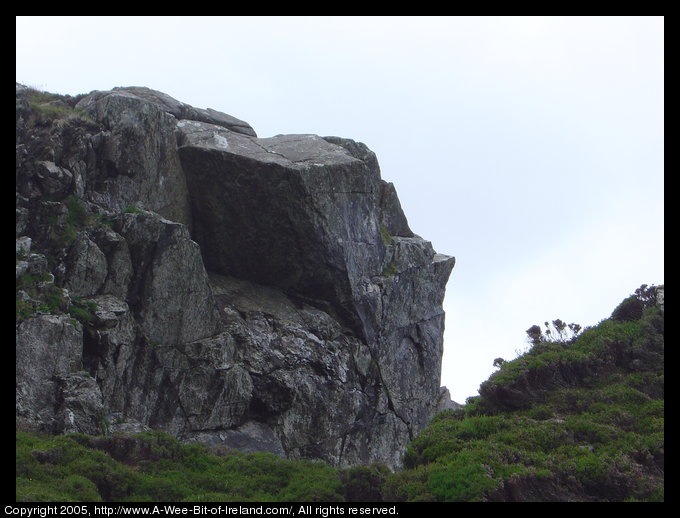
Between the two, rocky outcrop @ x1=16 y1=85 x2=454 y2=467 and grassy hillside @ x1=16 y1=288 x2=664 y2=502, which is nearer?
grassy hillside @ x1=16 y1=288 x2=664 y2=502

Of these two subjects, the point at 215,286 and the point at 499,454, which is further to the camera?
the point at 215,286

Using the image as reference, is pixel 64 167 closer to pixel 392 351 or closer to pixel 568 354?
pixel 392 351

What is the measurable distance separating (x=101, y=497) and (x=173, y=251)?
13630 millimetres

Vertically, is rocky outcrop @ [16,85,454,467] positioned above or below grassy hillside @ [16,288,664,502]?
above

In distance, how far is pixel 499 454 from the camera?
22047 millimetres

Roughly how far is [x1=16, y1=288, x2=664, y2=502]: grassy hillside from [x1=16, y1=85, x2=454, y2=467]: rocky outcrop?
156 inches

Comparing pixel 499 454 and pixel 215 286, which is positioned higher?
pixel 215 286

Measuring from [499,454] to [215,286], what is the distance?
2000 centimetres

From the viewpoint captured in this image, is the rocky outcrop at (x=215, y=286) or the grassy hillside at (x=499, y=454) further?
the rocky outcrop at (x=215, y=286)

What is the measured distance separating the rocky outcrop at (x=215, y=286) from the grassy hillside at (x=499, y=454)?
13.0 feet

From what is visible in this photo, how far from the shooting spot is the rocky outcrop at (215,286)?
30828mm

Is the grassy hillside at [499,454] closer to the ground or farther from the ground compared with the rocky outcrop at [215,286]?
closer to the ground

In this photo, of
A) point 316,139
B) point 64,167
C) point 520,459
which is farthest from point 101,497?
point 316,139

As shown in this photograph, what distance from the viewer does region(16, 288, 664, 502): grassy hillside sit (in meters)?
20.9
